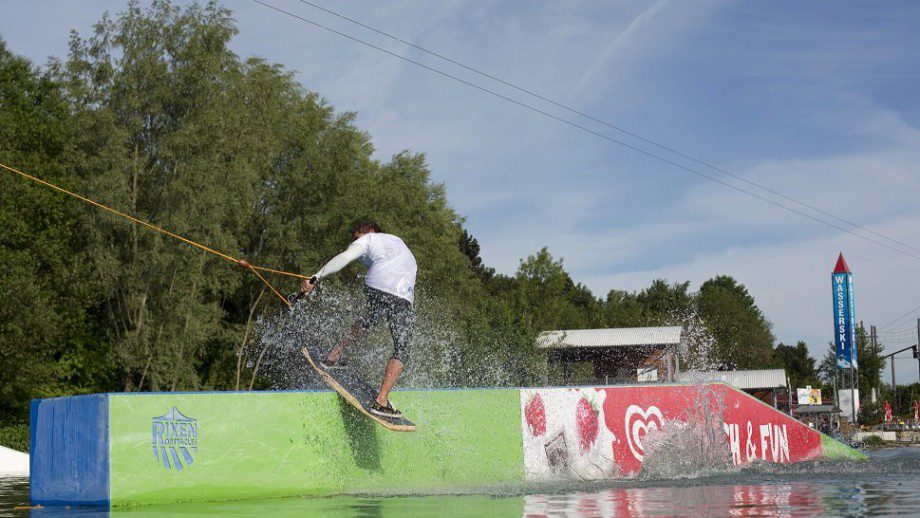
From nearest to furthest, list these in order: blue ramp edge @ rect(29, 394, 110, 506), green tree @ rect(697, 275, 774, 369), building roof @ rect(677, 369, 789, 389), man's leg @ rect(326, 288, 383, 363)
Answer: blue ramp edge @ rect(29, 394, 110, 506) < man's leg @ rect(326, 288, 383, 363) < building roof @ rect(677, 369, 789, 389) < green tree @ rect(697, 275, 774, 369)

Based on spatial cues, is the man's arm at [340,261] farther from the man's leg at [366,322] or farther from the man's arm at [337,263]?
the man's leg at [366,322]

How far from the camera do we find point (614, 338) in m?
46.7

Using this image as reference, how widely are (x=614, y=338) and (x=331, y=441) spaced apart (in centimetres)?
3830

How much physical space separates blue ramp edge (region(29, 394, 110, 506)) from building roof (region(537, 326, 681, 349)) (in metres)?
35.3

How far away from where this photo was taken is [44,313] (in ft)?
109

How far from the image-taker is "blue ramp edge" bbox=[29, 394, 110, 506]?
336 inches

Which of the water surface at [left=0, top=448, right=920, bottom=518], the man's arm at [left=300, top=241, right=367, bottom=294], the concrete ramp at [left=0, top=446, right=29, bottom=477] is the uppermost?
the man's arm at [left=300, top=241, right=367, bottom=294]

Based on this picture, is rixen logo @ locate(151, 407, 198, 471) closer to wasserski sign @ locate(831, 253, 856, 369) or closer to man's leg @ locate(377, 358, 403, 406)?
man's leg @ locate(377, 358, 403, 406)

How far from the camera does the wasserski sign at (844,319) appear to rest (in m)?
48.8

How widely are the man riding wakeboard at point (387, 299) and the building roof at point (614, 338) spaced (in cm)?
3463

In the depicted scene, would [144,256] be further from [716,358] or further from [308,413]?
[716,358]

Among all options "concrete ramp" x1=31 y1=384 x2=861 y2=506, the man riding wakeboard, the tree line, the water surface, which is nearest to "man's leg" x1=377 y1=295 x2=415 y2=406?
the man riding wakeboard

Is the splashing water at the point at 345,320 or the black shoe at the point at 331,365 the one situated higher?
the splashing water at the point at 345,320

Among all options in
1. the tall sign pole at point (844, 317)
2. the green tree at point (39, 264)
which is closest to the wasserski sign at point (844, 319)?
the tall sign pole at point (844, 317)
